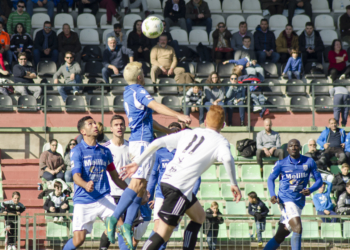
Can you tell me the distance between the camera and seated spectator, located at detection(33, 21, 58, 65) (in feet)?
58.5

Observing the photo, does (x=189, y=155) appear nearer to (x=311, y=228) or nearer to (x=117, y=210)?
(x=117, y=210)

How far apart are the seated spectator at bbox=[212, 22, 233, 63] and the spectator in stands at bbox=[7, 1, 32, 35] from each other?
6139 millimetres

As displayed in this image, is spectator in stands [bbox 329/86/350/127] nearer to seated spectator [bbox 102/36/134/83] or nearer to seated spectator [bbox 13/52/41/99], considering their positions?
seated spectator [bbox 102/36/134/83]

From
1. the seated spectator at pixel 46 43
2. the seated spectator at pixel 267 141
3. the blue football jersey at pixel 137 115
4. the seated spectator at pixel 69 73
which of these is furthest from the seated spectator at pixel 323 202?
the seated spectator at pixel 46 43

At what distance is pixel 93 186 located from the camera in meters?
8.06

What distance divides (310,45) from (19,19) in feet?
32.0

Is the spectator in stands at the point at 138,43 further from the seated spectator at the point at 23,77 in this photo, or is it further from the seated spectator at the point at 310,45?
the seated spectator at the point at 310,45

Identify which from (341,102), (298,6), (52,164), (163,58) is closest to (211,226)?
(52,164)

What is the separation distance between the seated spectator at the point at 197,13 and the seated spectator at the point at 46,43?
15.8 feet

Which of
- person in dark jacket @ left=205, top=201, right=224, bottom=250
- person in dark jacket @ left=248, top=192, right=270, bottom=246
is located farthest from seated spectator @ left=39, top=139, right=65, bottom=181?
person in dark jacket @ left=248, top=192, right=270, bottom=246

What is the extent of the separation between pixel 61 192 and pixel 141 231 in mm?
4834

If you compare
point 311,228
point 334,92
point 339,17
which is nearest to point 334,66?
point 334,92

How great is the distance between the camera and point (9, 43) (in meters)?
17.5

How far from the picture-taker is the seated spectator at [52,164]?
1401 cm
